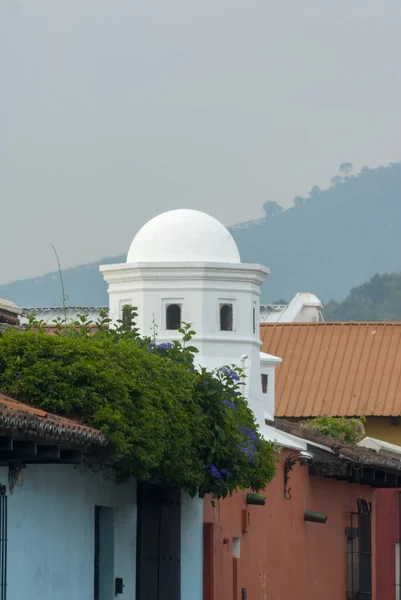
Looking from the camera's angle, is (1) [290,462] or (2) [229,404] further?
(1) [290,462]

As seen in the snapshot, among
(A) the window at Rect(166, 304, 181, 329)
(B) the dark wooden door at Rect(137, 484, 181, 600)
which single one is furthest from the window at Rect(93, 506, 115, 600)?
(A) the window at Rect(166, 304, 181, 329)

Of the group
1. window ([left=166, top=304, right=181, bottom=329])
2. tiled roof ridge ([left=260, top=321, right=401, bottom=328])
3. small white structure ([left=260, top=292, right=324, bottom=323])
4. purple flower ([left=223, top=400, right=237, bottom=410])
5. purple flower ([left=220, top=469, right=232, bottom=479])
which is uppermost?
small white structure ([left=260, top=292, right=324, bottom=323])

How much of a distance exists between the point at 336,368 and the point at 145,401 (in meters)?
30.2

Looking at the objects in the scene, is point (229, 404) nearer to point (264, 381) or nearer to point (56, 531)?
point (56, 531)

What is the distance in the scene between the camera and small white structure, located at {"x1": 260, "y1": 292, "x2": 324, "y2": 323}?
54688mm

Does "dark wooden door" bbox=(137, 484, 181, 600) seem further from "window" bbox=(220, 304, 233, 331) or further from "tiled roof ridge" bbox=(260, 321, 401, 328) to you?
"tiled roof ridge" bbox=(260, 321, 401, 328)

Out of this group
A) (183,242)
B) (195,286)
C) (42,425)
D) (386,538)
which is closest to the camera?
(42,425)

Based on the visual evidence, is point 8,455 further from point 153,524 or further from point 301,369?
point 301,369

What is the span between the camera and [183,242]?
2566 centimetres

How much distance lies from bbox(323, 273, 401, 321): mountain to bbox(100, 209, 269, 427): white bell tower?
91.6m

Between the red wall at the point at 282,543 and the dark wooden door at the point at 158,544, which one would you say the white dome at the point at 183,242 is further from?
the dark wooden door at the point at 158,544

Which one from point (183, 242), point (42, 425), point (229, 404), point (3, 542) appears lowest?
point (3, 542)

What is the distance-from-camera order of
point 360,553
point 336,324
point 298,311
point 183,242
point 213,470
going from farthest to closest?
point 298,311, point 336,324, point 360,553, point 183,242, point 213,470

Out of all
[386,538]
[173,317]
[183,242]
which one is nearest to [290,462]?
[173,317]
